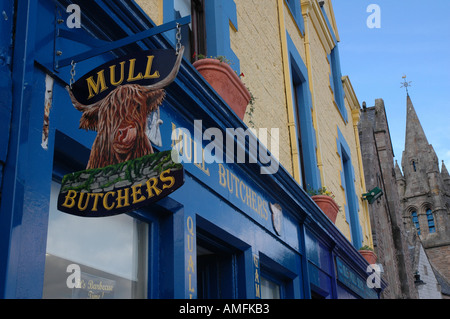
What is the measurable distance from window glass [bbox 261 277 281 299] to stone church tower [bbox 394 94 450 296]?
259 ft

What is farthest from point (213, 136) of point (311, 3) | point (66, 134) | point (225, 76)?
point (311, 3)

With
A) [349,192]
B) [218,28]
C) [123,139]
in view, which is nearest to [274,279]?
[218,28]

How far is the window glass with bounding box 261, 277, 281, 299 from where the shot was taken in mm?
7143

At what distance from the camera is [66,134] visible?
3852 millimetres

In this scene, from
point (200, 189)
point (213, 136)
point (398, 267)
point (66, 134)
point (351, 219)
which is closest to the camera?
point (66, 134)

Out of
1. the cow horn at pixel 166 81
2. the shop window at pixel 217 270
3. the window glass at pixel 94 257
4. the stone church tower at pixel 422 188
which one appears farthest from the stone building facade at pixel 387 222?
the stone church tower at pixel 422 188

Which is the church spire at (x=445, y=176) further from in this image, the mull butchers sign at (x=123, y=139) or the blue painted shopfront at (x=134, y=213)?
the mull butchers sign at (x=123, y=139)

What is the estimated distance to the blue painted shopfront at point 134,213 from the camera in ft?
11.2

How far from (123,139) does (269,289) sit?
Result: 14.8 ft

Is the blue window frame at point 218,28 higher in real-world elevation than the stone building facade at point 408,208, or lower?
lower

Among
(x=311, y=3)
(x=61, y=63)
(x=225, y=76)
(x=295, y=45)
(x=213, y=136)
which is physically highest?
(x=311, y=3)

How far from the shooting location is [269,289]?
7371 mm

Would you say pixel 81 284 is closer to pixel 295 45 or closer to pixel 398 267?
pixel 295 45

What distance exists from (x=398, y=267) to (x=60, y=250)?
1951 centimetres
